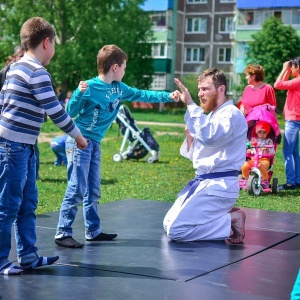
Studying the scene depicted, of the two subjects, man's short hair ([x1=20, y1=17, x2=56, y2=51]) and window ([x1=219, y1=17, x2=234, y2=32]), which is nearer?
man's short hair ([x1=20, y1=17, x2=56, y2=51])

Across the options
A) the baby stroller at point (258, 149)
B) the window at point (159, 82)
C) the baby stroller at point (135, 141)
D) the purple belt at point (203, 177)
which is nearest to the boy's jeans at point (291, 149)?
the baby stroller at point (258, 149)

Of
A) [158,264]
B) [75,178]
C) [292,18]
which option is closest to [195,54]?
[292,18]

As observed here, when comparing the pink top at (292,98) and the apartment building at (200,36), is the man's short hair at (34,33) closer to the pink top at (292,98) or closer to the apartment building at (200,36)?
the pink top at (292,98)

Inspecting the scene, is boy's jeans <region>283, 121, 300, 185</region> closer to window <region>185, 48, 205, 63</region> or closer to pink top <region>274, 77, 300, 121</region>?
pink top <region>274, 77, 300, 121</region>

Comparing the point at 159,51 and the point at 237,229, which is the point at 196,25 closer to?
the point at 159,51

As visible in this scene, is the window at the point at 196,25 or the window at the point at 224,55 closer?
the window at the point at 196,25

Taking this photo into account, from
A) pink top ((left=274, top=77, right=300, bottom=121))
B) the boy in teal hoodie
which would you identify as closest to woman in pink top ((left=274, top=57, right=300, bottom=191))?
pink top ((left=274, top=77, right=300, bottom=121))

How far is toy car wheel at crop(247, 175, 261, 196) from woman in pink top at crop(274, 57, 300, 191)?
0.72 meters

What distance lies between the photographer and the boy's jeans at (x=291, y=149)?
993 centimetres

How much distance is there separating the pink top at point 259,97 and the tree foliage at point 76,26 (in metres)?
31.8

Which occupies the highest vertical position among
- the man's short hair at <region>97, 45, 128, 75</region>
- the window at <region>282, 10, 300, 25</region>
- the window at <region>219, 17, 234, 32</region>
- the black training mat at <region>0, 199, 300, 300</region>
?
the window at <region>219, 17, 234, 32</region>

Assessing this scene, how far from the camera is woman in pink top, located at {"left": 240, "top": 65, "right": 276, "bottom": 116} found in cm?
951

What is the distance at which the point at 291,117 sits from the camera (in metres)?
9.89

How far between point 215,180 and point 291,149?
13.5 ft
